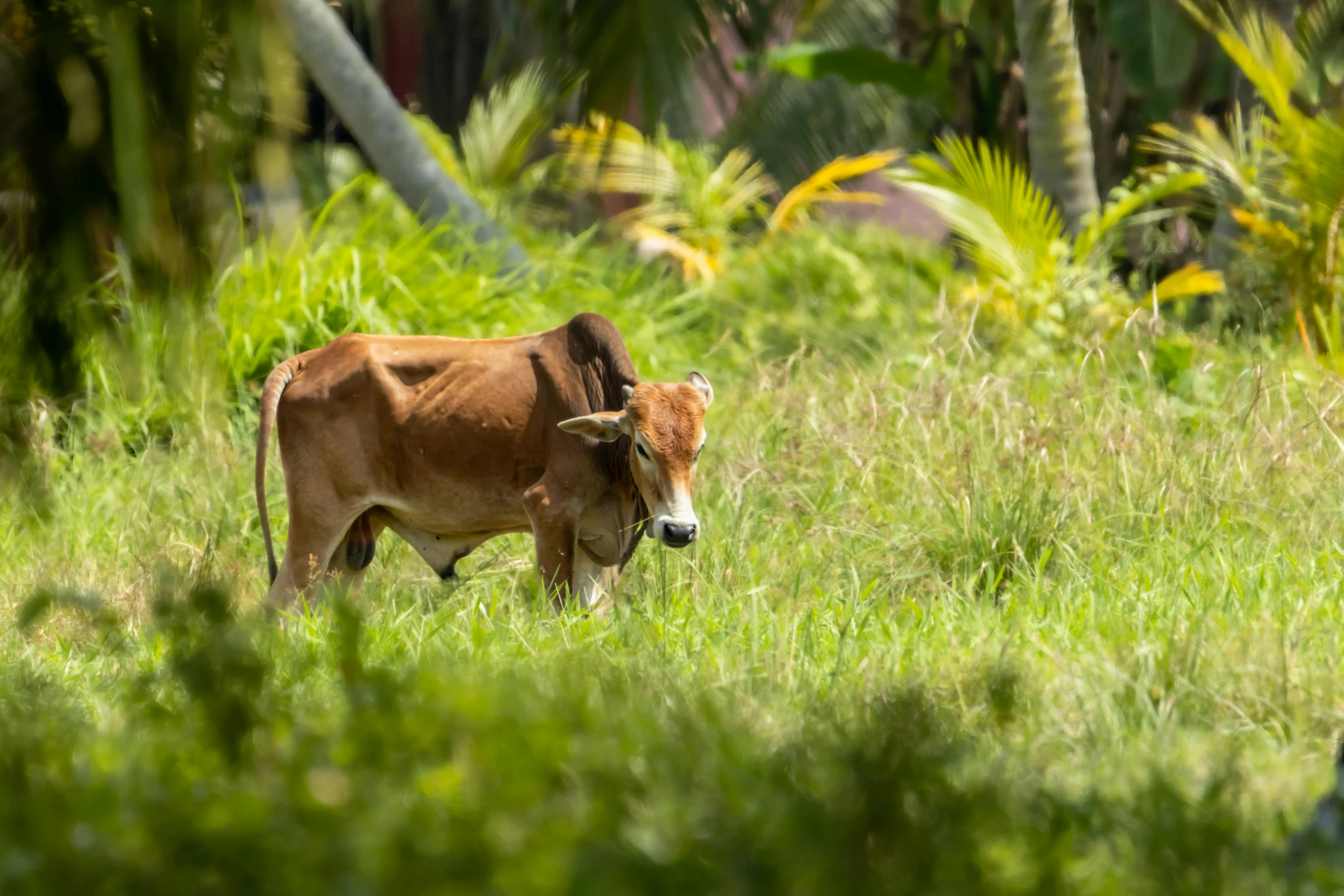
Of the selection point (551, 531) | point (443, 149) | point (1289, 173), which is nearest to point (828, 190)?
point (443, 149)

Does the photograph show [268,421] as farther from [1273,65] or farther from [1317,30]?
[1317,30]

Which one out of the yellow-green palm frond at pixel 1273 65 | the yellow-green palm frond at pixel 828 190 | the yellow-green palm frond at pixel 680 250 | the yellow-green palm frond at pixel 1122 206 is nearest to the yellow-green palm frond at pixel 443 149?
the yellow-green palm frond at pixel 680 250

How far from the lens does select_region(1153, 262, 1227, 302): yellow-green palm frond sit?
8719mm

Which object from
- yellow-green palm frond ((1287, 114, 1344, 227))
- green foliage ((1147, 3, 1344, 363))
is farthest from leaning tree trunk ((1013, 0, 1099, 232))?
yellow-green palm frond ((1287, 114, 1344, 227))

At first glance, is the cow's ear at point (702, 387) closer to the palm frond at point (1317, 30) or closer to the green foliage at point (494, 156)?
the palm frond at point (1317, 30)

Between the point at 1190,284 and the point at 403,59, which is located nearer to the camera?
the point at 1190,284

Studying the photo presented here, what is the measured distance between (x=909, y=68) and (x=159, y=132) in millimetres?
9742

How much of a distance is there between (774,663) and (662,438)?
914 millimetres

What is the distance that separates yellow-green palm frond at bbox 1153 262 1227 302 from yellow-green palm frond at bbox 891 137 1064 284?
695 millimetres

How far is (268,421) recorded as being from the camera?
5023 millimetres

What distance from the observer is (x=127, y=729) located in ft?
10.3

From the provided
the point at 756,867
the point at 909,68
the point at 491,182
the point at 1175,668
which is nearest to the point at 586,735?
the point at 756,867

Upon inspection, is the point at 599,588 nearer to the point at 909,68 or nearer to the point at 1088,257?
the point at 1088,257

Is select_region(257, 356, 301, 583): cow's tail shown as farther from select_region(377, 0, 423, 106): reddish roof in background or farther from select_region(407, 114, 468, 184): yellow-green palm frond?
select_region(377, 0, 423, 106): reddish roof in background
